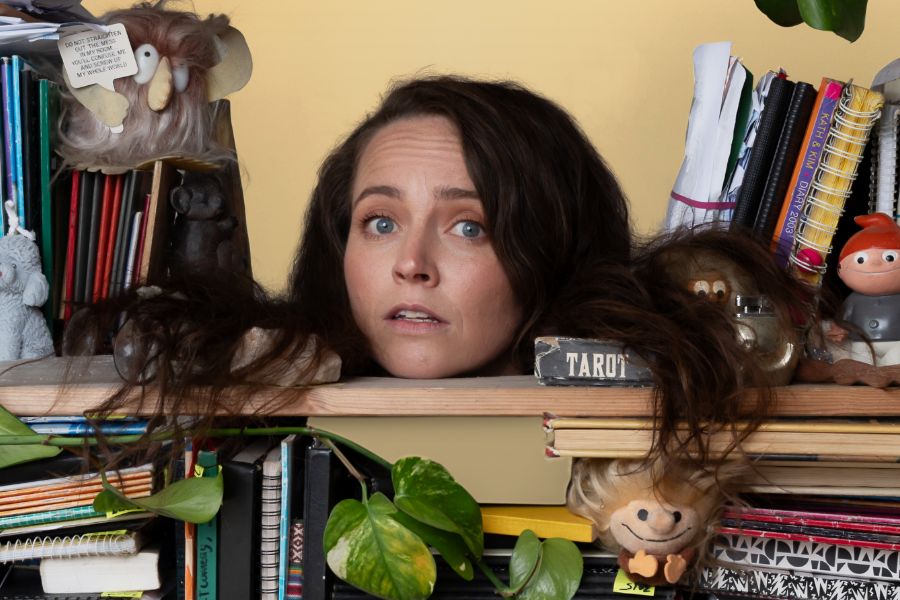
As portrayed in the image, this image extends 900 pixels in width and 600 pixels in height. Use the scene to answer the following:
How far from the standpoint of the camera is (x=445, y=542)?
0.91 meters

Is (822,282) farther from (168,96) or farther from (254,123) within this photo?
(254,123)

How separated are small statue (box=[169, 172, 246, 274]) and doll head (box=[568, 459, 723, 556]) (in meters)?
0.58

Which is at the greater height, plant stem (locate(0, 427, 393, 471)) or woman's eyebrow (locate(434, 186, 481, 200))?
woman's eyebrow (locate(434, 186, 481, 200))

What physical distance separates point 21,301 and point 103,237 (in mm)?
167

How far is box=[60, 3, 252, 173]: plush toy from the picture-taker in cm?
131

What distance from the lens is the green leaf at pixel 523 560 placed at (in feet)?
3.02

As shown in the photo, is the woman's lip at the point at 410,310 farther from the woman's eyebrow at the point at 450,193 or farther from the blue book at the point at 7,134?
the blue book at the point at 7,134

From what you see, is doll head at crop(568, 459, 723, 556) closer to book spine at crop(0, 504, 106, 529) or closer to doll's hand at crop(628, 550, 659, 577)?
doll's hand at crop(628, 550, 659, 577)

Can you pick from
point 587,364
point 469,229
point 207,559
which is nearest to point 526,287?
point 469,229

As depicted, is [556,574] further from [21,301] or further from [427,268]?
[21,301]

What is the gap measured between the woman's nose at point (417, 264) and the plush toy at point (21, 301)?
0.39 m

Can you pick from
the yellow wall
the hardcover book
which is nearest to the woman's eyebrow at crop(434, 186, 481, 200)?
the hardcover book

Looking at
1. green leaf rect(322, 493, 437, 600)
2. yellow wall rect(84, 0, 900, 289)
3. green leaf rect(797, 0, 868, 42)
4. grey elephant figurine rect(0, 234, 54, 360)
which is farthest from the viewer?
yellow wall rect(84, 0, 900, 289)

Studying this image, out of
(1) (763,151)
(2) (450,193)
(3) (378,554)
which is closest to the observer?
(3) (378,554)
